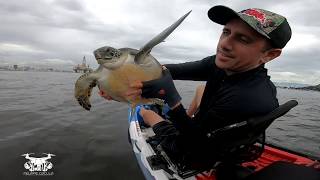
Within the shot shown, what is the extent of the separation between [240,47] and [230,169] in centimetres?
186

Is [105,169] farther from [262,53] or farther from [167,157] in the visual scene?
[262,53]

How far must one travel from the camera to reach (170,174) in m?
5.10

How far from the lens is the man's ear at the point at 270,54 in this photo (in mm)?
3684

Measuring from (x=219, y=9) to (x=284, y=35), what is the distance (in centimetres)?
82

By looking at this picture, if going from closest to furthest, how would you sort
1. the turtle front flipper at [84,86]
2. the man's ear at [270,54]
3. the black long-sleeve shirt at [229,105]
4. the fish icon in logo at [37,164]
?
the turtle front flipper at [84,86] < the black long-sleeve shirt at [229,105] < the man's ear at [270,54] < the fish icon in logo at [37,164]

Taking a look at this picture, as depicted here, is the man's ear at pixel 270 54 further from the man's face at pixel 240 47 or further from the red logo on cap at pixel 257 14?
the red logo on cap at pixel 257 14

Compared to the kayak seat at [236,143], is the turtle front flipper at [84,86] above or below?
above

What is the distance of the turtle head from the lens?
301cm


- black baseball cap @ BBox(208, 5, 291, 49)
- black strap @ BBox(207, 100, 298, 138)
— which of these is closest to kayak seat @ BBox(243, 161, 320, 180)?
black strap @ BBox(207, 100, 298, 138)

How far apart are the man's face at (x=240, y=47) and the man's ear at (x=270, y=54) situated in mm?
17

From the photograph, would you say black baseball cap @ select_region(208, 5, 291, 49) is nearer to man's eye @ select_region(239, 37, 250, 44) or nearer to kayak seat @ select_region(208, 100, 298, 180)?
man's eye @ select_region(239, 37, 250, 44)

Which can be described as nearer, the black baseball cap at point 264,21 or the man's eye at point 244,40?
the black baseball cap at point 264,21

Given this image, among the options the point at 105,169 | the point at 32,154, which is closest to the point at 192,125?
the point at 105,169

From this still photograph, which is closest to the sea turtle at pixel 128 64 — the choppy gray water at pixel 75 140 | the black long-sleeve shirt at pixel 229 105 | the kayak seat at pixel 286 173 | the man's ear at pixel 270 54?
the black long-sleeve shirt at pixel 229 105
